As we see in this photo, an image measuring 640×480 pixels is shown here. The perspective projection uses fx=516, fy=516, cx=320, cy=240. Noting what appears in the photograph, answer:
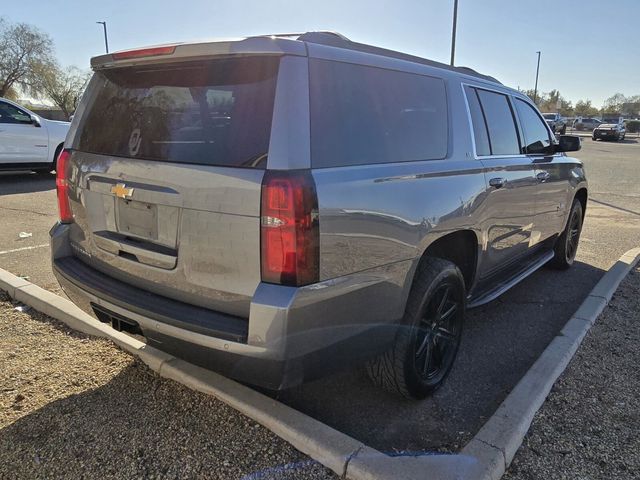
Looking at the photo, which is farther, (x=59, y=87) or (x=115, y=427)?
(x=59, y=87)

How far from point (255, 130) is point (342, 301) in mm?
825

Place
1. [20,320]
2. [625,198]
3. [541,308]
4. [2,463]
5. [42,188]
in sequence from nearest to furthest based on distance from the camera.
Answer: [2,463] → [20,320] → [541,308] → [42,188] → [625,198]

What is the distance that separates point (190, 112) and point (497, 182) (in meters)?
2.14

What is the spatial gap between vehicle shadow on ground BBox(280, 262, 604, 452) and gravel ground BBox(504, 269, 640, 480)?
0.30 meters

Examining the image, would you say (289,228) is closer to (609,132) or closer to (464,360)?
(464,360)

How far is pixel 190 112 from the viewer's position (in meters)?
2.40

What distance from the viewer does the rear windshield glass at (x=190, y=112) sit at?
2.18 meters

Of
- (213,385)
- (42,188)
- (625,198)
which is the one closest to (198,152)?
(213,385)

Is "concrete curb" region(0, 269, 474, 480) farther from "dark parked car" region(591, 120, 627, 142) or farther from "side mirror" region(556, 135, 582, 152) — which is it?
"dark parked car" region(591, 120, 627, 142)

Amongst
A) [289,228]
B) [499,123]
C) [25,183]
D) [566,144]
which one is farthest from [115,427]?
[25,183]

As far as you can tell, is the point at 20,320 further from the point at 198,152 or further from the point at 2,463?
the point at 198,152

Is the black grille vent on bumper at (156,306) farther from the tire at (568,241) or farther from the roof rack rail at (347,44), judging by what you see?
the tire at (568,241)

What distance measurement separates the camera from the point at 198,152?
90.7 inches

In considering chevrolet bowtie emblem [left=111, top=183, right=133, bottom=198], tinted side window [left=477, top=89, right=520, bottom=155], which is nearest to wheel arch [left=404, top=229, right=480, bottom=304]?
tinted side window [left=477, top=89, right=520, bottom=155]
